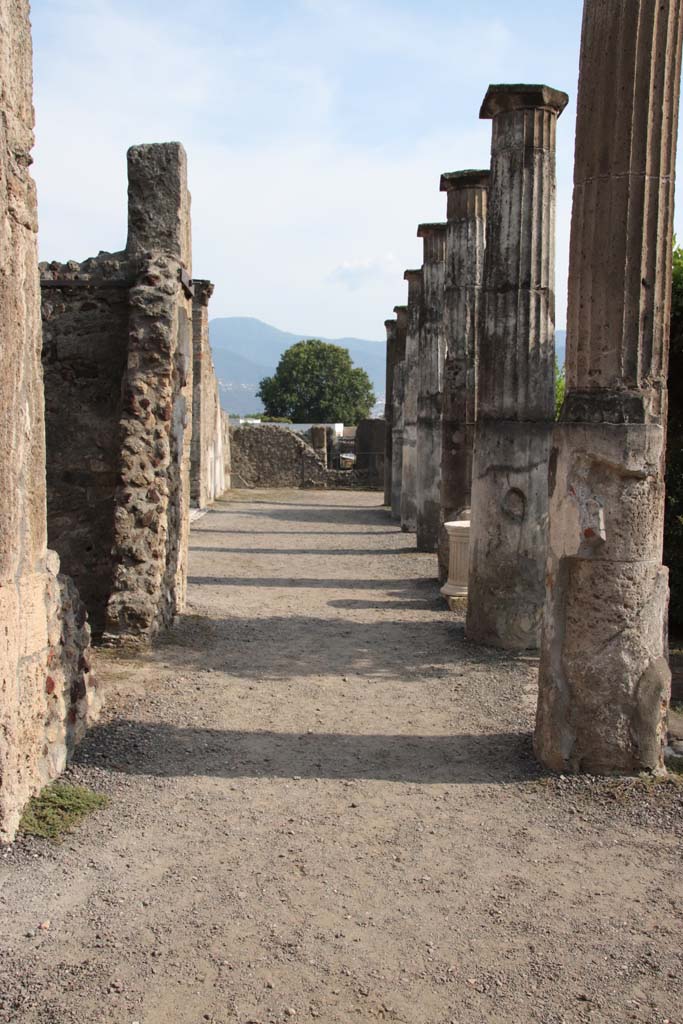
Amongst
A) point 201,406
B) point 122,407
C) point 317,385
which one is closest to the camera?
point 122,407

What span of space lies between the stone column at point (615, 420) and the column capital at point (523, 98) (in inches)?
128

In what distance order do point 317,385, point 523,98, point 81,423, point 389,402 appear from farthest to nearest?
point 317,385, point 389,402, point 523,98, point 81,423

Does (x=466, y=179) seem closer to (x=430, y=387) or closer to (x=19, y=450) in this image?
(x=430, y=387)

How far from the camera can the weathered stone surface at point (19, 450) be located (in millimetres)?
4246

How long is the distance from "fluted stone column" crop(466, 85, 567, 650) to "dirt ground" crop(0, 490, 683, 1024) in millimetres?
1245

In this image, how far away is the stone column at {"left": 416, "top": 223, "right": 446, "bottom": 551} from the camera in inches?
603

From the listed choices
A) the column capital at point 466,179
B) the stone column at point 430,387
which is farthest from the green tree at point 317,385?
the column capital at point 466,179

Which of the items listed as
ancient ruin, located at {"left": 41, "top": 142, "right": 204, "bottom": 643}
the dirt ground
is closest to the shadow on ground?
the dirt ground

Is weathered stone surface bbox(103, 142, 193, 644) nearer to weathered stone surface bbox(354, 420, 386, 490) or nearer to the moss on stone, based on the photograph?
the moss on stone

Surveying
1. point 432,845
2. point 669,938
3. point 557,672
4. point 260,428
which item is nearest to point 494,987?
point 669,938

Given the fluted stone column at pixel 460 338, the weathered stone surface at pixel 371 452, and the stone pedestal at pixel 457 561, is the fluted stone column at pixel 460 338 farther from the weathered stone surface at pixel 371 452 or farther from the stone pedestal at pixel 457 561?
the weathered stone surface at pixel 371 452

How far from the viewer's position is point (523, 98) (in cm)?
845

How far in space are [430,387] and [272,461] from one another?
1731 cm

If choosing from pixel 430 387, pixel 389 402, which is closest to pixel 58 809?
pixel 430 387
